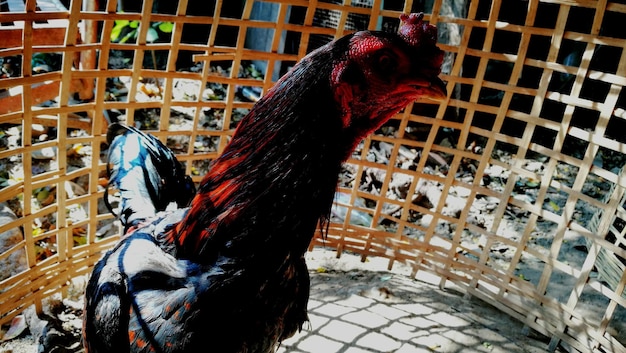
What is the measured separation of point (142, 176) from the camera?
237cm

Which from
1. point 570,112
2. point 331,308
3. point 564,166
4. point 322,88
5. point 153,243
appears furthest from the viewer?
point 564,166

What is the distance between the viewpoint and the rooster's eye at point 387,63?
5.40ft

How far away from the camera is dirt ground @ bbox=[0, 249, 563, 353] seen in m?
2.89

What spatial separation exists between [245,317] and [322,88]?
85 centimetres

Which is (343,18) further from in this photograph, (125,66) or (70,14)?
(125,66)

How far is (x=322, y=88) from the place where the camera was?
65.0 inches

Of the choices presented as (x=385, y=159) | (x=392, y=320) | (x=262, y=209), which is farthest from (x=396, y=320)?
(x=385, y=159)

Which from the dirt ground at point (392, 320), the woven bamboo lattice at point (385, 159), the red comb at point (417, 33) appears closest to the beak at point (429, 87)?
the red comb at point (417, 33)

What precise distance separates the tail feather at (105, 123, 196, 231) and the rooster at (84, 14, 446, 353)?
48cm

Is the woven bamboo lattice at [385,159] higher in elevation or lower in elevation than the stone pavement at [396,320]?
higher

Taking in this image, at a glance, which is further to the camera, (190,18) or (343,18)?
(343,18)

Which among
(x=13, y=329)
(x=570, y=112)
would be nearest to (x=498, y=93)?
(x=570, y=112)

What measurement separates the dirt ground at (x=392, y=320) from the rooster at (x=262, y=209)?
46.6 inches

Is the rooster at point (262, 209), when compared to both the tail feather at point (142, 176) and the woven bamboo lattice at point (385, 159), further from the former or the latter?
the woven bamboo lattice at point (385, 159)
